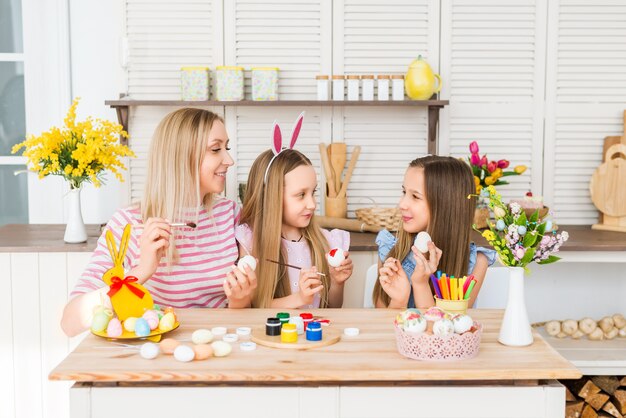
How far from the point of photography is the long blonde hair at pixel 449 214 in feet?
7.51

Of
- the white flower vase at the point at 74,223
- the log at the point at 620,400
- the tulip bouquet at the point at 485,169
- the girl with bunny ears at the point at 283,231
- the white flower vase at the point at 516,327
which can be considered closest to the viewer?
the white flower vase at the point at 516,327

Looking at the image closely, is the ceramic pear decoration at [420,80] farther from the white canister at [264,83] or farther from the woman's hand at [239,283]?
the woman's hand at [239,283]

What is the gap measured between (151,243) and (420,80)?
171 centimetres

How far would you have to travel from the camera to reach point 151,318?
176 centimetres

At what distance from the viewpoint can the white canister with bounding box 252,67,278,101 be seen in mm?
3254

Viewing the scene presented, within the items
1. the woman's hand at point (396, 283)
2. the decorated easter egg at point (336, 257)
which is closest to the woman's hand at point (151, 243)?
the decorated easter egg at point (336, 257)

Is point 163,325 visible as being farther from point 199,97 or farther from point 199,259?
point 199,97

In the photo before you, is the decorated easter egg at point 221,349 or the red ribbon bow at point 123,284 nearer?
the decorated easter egg at point 221,349

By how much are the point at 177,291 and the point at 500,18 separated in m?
2.06

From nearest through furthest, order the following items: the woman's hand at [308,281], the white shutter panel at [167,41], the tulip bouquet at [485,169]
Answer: the woman's hand at [308,281], the tulip bouquet at [485,169], the white shutter panel at [167,41]

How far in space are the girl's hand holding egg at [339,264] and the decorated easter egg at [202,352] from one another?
24.9 inches

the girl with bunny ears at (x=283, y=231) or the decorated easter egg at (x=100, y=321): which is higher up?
the girl with bunny ears at (x=283, y=231)

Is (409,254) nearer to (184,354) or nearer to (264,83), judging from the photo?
(184,354)

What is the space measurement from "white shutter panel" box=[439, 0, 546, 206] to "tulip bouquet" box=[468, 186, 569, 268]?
1697 mm
